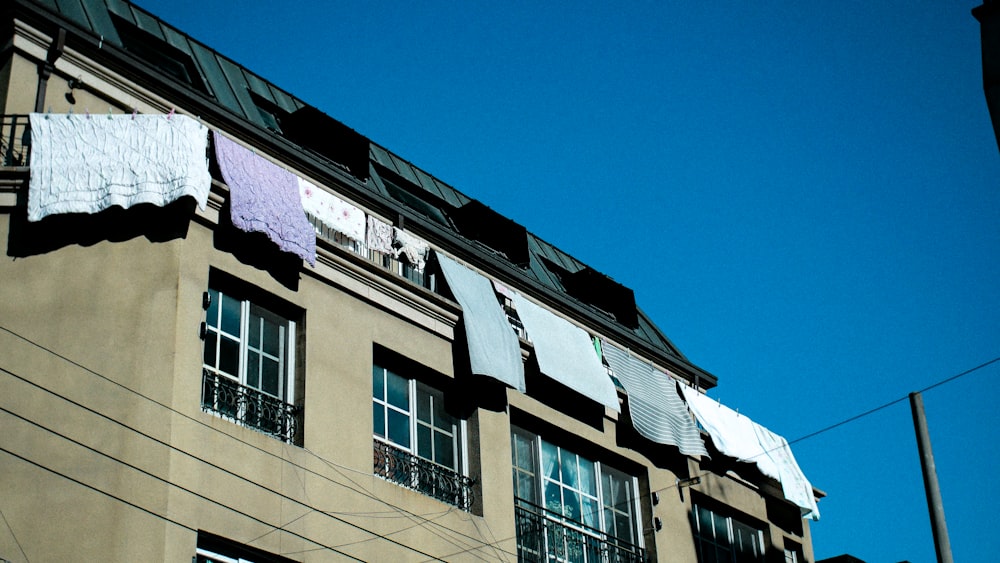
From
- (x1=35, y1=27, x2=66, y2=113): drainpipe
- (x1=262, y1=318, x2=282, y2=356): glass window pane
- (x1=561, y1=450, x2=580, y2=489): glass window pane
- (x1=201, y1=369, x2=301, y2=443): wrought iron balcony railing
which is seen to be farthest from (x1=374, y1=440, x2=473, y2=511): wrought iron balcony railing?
(x1=35, y1=27, x2=66, y2=113): drainpipe

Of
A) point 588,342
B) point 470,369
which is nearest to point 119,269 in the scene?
point 470,369

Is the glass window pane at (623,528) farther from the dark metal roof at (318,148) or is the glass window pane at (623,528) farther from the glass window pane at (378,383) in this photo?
the dark metal roof at (318,148)

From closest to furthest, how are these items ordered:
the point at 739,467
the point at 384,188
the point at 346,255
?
the point at 346,255, the point at 739,467, the point at 384,188

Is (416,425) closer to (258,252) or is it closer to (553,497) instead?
(553,497)

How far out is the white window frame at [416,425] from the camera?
1850cm

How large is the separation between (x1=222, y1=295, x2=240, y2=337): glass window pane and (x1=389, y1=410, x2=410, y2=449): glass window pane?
8.83 ft

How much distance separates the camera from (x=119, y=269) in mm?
16000

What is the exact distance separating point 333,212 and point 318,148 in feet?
16.2

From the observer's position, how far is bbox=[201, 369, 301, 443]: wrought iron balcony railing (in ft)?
53.5

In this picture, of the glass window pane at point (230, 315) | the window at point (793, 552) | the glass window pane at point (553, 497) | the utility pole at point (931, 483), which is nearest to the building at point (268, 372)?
the glass window pane at point (230, 315)

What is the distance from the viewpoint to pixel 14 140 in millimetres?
17422

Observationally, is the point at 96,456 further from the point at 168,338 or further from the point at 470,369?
the point at 470,369

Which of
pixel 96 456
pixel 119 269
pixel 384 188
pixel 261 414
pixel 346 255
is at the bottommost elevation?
pixel 96 456

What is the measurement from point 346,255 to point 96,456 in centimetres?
516
